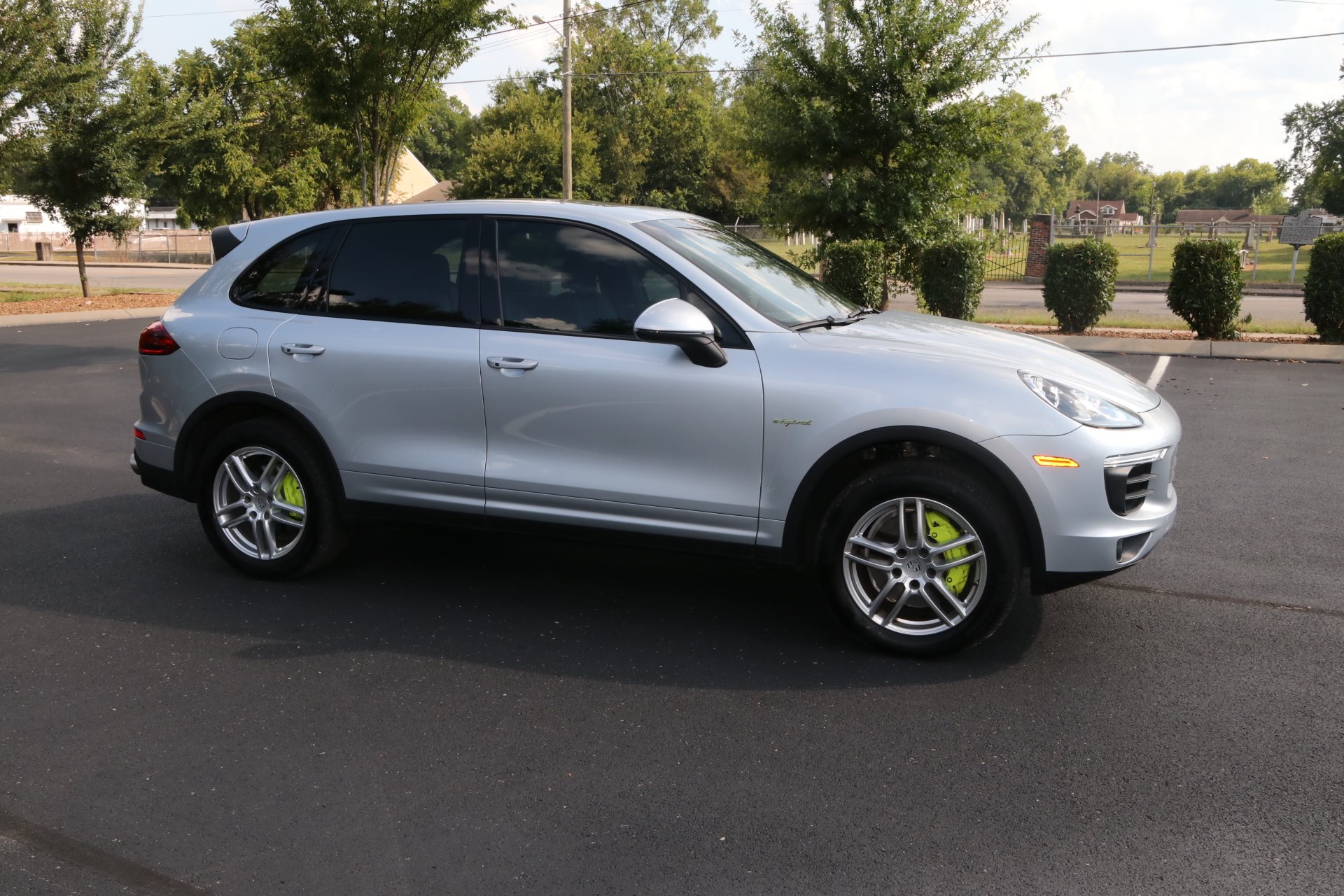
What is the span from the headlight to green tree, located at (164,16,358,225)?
88.1ft

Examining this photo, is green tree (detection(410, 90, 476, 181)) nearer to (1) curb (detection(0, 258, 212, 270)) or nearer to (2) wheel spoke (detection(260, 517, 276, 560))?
(1) curb (detection(0, 258, 212, 270))

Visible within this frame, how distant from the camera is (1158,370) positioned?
1312 centimetres

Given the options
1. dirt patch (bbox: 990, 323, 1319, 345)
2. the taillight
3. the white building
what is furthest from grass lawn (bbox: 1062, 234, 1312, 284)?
the white building

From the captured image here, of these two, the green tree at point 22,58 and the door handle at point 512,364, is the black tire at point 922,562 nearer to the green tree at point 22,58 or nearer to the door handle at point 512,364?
the door handle at point 512,364

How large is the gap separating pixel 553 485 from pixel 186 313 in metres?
2.19

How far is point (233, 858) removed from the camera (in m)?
3.10

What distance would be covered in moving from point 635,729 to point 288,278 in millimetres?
2922

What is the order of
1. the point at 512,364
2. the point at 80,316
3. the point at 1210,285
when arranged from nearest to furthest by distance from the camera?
the point at 512,364 < the point at 1210,285 < the point at 80,316

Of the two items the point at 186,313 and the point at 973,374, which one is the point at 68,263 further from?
the point at 973,374

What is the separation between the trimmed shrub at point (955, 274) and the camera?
1638cm

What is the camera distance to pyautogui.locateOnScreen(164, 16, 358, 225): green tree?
3136 centimetres

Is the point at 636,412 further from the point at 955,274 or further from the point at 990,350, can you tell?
the point at 955,274

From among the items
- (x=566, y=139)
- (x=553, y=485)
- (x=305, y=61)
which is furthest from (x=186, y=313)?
(x=566, y=139)

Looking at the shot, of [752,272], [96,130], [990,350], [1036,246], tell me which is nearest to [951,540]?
[990,350]
